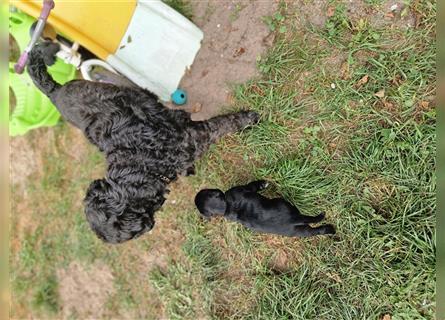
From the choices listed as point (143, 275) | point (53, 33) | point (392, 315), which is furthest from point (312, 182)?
point (53, 33)

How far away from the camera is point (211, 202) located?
4281 mm

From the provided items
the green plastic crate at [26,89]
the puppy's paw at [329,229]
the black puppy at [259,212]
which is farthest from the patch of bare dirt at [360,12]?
the green plastic crate at [26,89]

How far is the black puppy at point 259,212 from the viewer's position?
4152 mm

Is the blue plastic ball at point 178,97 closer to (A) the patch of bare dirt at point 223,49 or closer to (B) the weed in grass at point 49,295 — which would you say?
(A) the patch of bare dirt at point 223,49

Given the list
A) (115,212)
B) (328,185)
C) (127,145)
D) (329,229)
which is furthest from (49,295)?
(328,185)

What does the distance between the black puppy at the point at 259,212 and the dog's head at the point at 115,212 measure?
0.59 metres

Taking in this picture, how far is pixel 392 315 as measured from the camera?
4.25m

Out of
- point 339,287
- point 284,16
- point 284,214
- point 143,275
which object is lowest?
point 143,275

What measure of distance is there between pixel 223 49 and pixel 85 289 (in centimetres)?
331

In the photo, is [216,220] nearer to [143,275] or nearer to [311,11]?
[143,275]

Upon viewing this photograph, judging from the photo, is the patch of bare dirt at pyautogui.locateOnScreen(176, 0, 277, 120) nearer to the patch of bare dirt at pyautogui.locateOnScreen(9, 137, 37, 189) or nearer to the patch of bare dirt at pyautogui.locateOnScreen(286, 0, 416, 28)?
the patch of bare dirt at pyautogui.locateOnScreen(286, 0, 416, 28)

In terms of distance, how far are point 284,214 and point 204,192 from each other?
0.73 metres

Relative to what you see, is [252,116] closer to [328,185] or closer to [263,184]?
[263,184]

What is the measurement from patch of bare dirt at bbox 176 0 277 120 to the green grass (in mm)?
150
